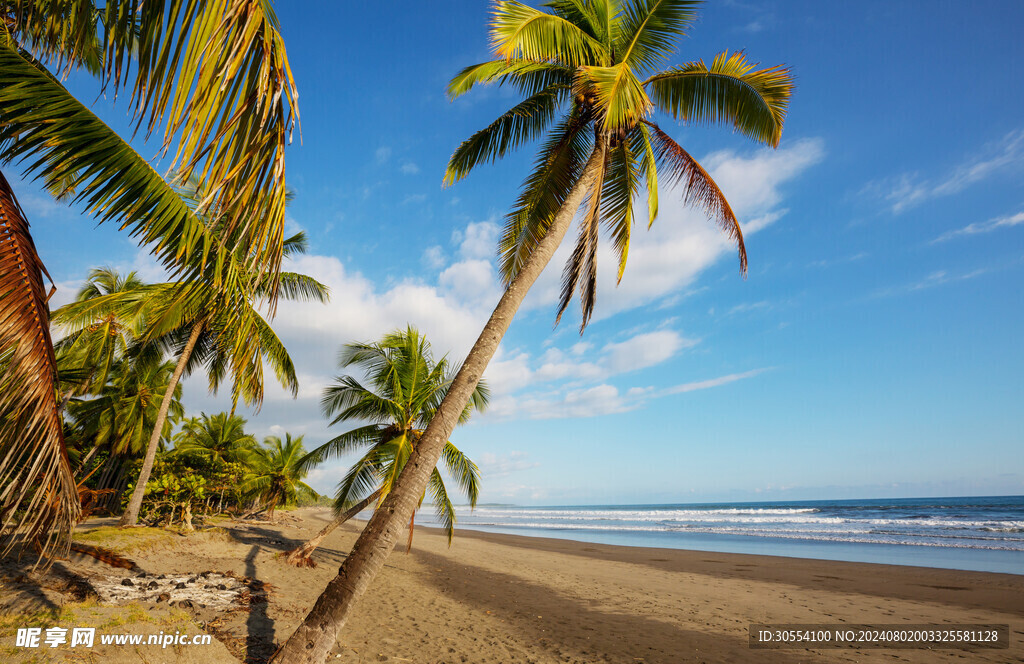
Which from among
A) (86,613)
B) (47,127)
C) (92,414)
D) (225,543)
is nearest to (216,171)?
(47,127)

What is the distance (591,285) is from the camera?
25.1 ft

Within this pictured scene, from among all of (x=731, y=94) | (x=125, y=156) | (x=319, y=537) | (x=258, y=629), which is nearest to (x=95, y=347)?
(x=319, y=537)

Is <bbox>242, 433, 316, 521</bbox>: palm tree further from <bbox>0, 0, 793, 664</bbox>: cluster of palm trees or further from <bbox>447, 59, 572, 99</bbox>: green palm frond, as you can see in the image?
<bbox>447, 59, 572, 99</bbox>: green palm frond

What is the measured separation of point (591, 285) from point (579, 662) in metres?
5.28

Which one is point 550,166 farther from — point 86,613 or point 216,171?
point 86,613

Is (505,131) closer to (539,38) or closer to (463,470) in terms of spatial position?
(539,38)

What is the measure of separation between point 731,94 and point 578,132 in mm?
2255

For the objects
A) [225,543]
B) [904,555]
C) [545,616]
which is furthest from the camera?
[904,555]

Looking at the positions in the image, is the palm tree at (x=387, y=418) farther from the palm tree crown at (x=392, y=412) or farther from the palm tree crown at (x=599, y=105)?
the palm tree crown at (x=599, y=105)

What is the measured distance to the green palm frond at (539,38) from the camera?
572cm

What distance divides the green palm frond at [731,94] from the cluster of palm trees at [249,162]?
3 cm

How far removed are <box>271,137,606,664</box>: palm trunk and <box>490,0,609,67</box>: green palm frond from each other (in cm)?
218

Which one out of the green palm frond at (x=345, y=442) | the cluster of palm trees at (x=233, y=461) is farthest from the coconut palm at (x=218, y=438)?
the green palm frond at (x=345, y=442)

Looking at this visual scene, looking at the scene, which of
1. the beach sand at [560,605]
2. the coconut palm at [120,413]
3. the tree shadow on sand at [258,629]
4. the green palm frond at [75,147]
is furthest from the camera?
the coconut palm at [120,413]
